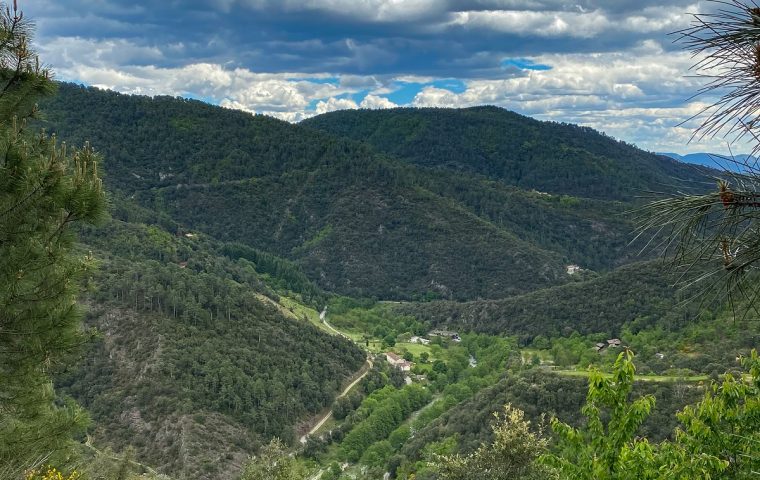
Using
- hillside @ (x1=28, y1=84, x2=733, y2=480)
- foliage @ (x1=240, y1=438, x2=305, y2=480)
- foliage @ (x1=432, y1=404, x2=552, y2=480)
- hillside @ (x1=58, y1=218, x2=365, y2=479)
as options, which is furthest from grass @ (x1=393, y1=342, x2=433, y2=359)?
foliage @ (x1=432, y1=404, x2=552, y2=480)

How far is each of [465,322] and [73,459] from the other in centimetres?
7532

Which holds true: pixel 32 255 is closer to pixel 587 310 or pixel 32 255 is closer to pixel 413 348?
pixel 587 310

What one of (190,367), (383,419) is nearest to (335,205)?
(383,419)

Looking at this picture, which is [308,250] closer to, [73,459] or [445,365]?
[445,365]

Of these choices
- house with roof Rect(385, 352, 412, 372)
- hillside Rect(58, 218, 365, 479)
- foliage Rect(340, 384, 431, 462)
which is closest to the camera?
hillside Rect(58, 218, 365, 479)

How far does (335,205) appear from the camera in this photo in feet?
395

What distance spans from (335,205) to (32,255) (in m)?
113

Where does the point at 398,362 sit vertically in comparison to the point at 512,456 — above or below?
below

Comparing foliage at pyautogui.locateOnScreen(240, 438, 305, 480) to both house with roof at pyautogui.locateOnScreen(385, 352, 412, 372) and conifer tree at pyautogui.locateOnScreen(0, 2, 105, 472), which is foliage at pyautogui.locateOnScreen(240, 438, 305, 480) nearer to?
conifer tree at pyautogui.locateOnScreen(0, 2, 105, 472)

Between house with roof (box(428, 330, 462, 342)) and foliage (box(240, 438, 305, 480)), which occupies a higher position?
foliage (box(240, 438, 305, 480))

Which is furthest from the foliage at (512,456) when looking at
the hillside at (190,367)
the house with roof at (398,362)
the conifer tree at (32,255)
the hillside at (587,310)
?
the house with roof at (398,362)

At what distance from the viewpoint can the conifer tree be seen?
7.40 m

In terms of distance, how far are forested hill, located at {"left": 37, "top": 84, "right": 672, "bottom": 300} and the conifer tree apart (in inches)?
3660

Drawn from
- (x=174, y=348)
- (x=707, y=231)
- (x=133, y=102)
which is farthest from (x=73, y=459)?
(x=133, y=102)
